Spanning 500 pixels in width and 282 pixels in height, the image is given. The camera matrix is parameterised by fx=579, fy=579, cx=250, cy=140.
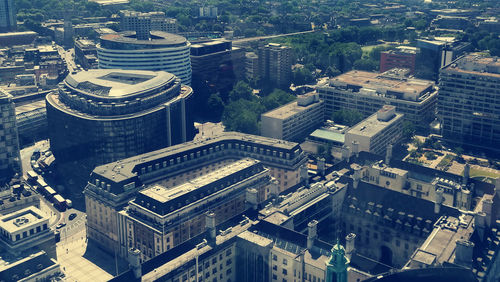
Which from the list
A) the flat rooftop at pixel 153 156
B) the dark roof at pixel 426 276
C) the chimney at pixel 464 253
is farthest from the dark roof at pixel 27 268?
the chimney at pixel 464 253

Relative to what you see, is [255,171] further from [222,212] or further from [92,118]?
[92,118]

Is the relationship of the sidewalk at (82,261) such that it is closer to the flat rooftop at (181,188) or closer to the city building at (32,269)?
the city building at (32,269)

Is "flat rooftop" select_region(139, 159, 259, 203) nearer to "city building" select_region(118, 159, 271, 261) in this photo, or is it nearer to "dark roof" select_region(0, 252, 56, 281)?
"city building" select_region(118, 159, 271, 261)

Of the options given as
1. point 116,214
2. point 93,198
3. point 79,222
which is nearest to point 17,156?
point 79,222

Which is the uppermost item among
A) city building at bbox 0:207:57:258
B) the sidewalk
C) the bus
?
city building at bbox 0:207:57:258

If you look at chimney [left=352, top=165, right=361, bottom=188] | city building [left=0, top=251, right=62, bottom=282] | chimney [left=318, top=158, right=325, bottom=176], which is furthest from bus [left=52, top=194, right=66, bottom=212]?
chimney [left=352, top=165, right=361, bottom=188]

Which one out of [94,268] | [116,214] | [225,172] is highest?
[225,172]
